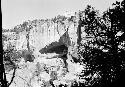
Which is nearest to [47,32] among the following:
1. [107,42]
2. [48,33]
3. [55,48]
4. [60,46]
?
[48,33]

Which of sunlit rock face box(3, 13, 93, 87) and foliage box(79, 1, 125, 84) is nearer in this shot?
foliage box(79, 1, 125, 84)

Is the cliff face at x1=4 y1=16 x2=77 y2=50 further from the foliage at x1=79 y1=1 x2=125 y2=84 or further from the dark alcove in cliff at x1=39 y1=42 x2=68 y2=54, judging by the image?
the foliage at x1=79 y1=1 x2=125 y2=84

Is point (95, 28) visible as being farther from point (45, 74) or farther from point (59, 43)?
point (59, 43)

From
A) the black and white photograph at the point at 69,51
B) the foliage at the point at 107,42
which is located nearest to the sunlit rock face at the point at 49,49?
the black and white photograph at the point at 69,51

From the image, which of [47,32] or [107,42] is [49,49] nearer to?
[47,32]

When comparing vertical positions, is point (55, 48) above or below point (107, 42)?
below

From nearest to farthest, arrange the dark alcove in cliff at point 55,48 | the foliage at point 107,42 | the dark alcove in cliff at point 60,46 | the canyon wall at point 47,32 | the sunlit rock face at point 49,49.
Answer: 1. the foliage at point 107,42
2. the sunlit rock face at point 49,49
3. the canyon wall at point 47,32
4. the dark alcove in cliff at point 60,46
5. the dark alcove in cliff at point 55,48

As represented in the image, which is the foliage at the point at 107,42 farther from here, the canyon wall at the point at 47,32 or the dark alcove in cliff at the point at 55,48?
the dark alcove in cliff at the point at 55,48

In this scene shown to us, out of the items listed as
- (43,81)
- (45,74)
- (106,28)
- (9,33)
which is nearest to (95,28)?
(106,28)

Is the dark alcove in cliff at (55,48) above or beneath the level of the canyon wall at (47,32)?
beneath

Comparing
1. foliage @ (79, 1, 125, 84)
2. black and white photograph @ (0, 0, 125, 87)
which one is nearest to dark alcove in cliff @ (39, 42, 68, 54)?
black and white photograph @ (0, 0, 125, 87)

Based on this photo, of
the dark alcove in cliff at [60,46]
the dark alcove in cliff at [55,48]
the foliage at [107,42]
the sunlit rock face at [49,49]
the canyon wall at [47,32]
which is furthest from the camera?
the dark alcove in cliff at [55,48]
